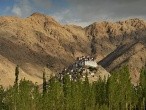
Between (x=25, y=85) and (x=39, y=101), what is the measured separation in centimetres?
630

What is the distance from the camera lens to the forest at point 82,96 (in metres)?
123

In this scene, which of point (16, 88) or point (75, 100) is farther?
point (16, 88)

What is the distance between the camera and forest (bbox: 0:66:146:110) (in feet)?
A: 405

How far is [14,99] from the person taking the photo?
130m

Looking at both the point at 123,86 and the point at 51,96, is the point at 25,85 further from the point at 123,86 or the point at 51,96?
the point at 123,86

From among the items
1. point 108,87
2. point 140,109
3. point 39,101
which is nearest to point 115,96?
point 108,87

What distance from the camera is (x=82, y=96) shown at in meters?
126

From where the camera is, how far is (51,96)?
124250mm

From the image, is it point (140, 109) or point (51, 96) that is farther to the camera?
point (140, 109)

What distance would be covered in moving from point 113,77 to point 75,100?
14516mm

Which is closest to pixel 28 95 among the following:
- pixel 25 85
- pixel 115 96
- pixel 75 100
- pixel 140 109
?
pixel 25 85

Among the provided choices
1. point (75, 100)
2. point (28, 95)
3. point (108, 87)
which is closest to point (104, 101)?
point (108, 87)

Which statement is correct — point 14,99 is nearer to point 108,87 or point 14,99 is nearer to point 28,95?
point 28,95

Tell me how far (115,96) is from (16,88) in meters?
28.4
